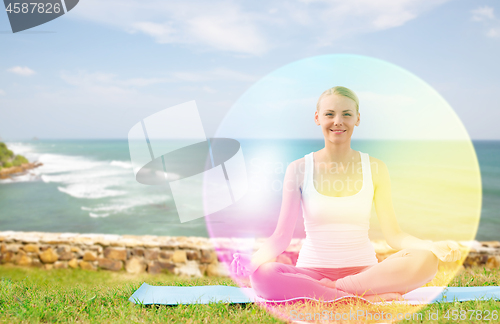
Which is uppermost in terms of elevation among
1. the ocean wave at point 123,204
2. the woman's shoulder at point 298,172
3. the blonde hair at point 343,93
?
the blonde hair at point 343,93

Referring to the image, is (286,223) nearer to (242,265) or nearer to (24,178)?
(242,265)

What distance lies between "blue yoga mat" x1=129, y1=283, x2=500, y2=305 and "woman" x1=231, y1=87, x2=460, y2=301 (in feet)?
0.91

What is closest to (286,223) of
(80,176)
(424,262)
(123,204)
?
(424,262)

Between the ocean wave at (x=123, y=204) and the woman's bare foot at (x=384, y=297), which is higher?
the woman's bare foot at (x=384, y=297)

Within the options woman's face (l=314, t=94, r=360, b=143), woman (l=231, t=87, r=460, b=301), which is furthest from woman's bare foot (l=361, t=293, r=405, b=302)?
woman's face (l=314, t=94, r=360, b=143)

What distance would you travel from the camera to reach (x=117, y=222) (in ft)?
54.0

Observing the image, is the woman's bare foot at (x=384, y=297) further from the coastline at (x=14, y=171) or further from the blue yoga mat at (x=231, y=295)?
the coastline at (x=14, y=171)

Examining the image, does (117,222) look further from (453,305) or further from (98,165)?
(98,165)

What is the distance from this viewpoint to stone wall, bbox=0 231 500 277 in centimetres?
631

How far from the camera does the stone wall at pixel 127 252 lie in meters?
6.31

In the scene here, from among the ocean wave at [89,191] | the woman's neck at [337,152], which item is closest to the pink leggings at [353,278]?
the woman's neck at [337,152]

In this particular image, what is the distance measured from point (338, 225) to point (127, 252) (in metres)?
5.14

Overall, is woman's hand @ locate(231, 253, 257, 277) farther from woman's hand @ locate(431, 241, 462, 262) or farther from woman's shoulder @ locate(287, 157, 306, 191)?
woman's hand @ locate(431, 241, 462, 262)

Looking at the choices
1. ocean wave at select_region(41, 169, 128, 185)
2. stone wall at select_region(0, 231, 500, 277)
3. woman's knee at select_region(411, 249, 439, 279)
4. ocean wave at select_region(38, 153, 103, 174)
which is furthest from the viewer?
ocean wave at select_region(38, 153, 103, 174)
